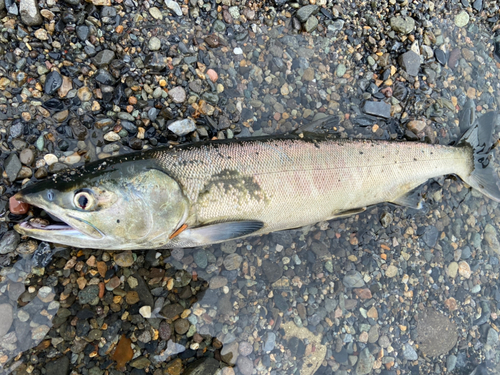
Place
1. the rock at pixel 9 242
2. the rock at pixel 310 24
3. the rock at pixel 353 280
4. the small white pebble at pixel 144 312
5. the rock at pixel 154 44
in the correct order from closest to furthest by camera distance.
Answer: the rock at pixel 9 242
the small white pebble at pixel 144 312
the rock at pixel 154 44
the rock at pixel 353 280
the rock at pixel 310 24

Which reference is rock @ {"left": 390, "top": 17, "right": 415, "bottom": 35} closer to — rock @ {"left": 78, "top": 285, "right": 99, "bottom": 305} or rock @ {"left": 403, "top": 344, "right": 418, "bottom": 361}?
rock @ {"left": 403, "top": 344, "right": 418, "bottom": 361}

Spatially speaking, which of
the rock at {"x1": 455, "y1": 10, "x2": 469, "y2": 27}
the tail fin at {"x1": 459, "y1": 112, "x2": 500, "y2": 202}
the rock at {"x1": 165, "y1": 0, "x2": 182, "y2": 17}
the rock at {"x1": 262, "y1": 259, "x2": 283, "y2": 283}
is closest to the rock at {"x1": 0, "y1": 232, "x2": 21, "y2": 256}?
the rock at {"x1": 262, "y1": 259, "x2": 283, "y2": 283}

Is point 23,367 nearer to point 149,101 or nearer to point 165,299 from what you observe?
point 165,299

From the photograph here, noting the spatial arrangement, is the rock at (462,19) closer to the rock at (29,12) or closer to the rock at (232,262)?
the rock at (232,262)

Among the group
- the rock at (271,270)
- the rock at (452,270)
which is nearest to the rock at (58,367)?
the rock at (271,270)

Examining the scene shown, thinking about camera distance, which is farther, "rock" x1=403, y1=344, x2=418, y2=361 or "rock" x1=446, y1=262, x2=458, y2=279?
"rock" x1=446, y1=262, x2=458, y2=279

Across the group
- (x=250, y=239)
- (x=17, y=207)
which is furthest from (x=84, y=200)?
(x=250, y=239)

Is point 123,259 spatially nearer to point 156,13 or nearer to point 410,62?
point 156,13
